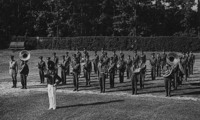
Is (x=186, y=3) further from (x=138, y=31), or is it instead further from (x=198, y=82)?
(x=198, y=82)

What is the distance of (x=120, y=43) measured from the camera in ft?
171

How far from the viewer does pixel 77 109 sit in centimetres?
1580

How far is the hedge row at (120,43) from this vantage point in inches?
1937

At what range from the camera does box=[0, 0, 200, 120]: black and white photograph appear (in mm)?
15844

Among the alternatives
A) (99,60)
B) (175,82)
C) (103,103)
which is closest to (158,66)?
(175,82)

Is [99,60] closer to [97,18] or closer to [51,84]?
[51,84]

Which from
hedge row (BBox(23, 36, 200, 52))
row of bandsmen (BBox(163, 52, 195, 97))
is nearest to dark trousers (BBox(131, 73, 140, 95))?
row of bandsmen (BBox(163, 52, 195, 97))

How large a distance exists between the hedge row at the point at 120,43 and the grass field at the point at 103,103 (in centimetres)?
2688

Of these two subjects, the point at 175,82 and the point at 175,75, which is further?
the point at 175,75

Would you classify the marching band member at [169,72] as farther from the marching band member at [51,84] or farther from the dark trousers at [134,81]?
the marching band member at [51,84]

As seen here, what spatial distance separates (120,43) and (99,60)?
3054 cm

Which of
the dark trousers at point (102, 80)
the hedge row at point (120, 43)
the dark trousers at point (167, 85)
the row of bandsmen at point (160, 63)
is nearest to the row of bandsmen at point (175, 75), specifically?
the dark trousers at point (167, 85)

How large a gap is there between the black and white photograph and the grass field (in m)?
0.05

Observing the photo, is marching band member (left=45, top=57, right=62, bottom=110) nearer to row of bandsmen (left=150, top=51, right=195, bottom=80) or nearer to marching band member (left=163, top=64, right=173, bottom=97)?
marching band member (left=163, top=64, right=173, bottom=97)
